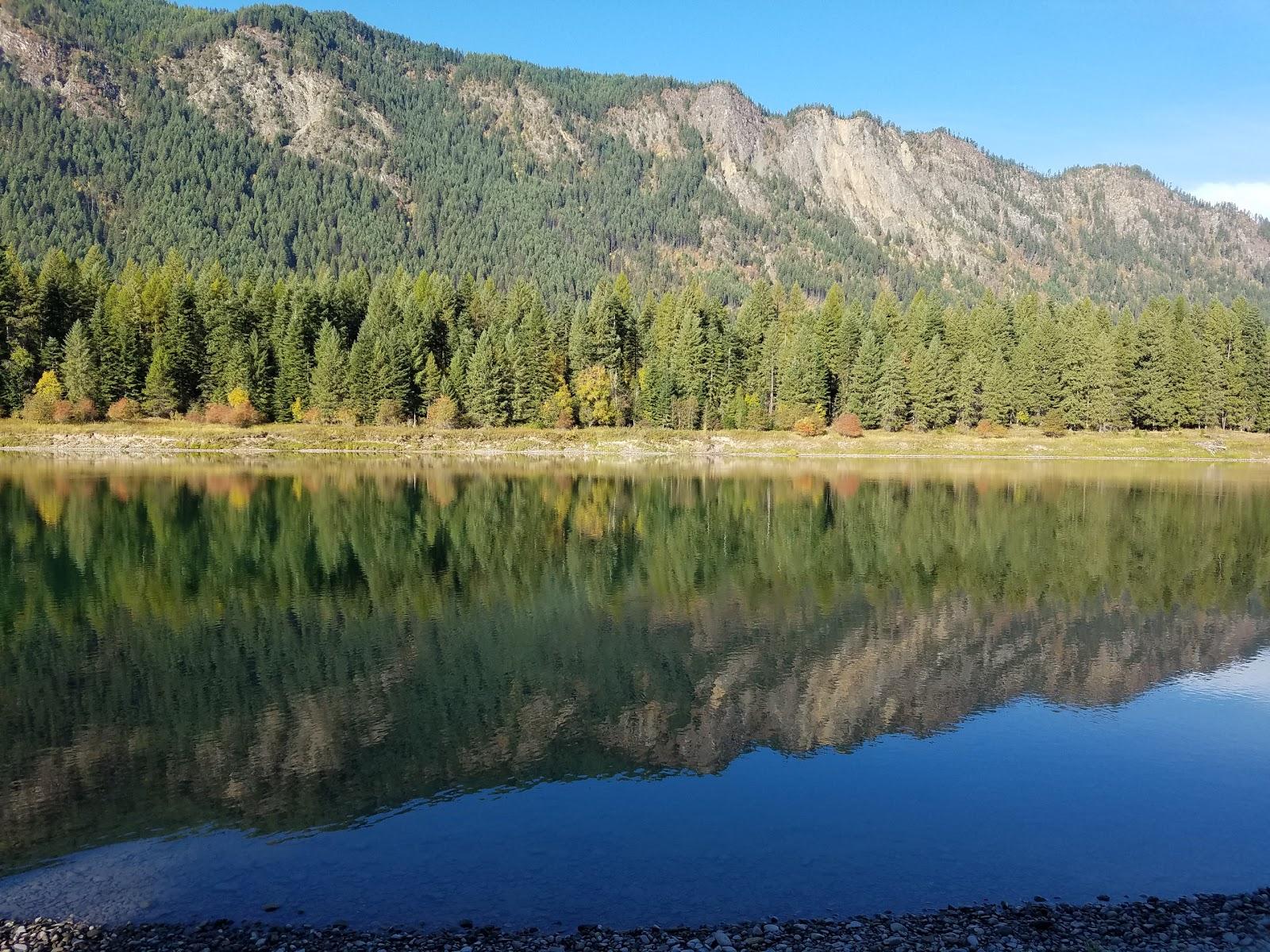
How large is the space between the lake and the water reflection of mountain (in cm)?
12

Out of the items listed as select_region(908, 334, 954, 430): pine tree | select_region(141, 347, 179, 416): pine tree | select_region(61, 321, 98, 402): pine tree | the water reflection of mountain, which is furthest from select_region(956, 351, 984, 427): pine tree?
select_region(61, 321, 98, 402): pine tree

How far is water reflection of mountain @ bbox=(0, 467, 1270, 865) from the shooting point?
585 inches

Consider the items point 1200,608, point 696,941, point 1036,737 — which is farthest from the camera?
point 1200,608

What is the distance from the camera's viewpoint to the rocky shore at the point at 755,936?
945cm

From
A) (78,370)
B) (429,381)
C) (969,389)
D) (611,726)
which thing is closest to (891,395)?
(969,389)

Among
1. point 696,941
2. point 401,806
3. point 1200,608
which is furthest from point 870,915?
point 1200,608

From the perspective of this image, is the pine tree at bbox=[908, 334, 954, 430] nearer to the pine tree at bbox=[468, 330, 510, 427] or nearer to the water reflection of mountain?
the pine tree at bbox=[468, 330, 510, 427]

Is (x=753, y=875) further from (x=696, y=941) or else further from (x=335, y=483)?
(x=335, y=483)

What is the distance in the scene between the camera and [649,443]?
101m

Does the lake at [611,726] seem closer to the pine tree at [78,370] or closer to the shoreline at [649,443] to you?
the shoreline at [649,443]

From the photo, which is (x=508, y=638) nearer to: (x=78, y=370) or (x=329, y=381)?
(x=329, y=381)

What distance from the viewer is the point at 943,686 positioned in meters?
20.1

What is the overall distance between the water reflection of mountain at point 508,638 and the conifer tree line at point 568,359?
5354cm

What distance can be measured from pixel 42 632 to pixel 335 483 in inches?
1585
